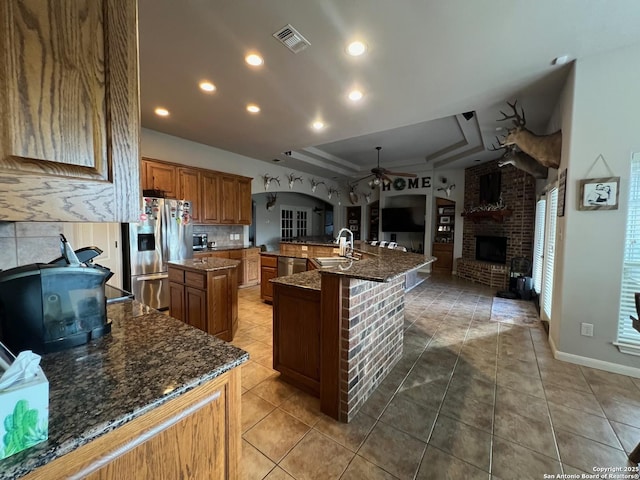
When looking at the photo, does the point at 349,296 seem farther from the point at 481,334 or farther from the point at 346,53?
the point at 481,334

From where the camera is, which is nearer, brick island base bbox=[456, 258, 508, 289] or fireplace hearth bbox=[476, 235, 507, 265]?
brick island base bbox=[456, 258, 508, 289]

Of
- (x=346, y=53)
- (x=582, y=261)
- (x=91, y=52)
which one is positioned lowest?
(x=582, y=261)

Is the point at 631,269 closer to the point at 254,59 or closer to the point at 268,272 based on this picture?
the point at 254,59

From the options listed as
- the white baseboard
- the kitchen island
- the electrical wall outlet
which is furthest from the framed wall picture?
the kitchen island

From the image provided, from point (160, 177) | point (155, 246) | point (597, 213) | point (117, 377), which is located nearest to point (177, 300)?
point (155, 246)

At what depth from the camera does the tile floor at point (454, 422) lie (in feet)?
4.92

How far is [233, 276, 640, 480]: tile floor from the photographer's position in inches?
59.1

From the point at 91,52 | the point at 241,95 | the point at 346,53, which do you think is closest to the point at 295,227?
the point at 241,95

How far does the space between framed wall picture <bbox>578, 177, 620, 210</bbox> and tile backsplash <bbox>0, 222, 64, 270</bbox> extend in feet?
13.3

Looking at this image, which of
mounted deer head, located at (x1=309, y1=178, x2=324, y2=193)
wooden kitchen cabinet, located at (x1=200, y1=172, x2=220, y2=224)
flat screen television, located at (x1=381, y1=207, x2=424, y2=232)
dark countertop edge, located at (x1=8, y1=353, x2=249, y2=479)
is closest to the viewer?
dark countertop edge, located at (x1=8, y1=353, x2=249, y2=479)

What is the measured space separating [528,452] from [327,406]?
125 centimetres

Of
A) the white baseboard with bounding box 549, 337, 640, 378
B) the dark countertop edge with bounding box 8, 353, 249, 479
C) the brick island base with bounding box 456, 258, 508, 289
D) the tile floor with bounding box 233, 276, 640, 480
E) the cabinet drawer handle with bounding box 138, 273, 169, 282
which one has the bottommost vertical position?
the tile floor with bounding box 233, 276, 640, 480

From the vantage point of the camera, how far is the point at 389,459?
1.54m

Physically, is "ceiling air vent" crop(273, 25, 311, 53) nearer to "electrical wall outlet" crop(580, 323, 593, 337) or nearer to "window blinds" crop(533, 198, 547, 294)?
"electrical wall outlet" crop(580, 323, 593, 337)
